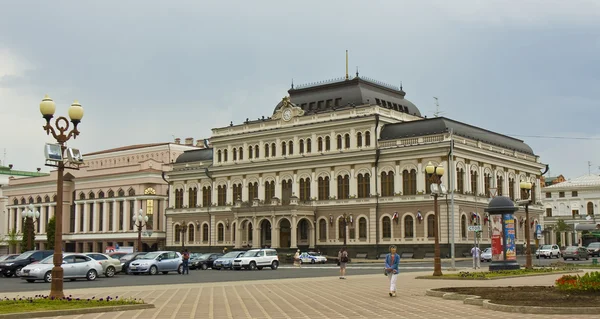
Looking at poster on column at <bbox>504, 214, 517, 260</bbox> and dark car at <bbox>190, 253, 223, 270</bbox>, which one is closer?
poster on column at <bbox>504, 214, 517, 260</bbox>

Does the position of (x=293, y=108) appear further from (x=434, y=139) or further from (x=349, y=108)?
(x=434, y=139)

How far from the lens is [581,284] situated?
2122 centimetres

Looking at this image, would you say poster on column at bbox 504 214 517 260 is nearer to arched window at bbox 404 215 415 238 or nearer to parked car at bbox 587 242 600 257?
arched window at bbox 404 215 415 238

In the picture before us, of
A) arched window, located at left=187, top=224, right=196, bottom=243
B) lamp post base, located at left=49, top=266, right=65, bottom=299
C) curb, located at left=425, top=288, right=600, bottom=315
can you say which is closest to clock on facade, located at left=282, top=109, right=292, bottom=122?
arched window, located at left=187, top=224, right=196, bottom=243

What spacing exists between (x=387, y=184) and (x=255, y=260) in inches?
→ 868

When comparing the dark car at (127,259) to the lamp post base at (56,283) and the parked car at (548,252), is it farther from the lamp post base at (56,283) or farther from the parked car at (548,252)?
the parked car at (548,252)

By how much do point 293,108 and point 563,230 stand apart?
4834cm

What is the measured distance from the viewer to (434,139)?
6938 cm

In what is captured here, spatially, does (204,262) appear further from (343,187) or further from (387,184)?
(387,184)

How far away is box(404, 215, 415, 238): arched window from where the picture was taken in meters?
70.3

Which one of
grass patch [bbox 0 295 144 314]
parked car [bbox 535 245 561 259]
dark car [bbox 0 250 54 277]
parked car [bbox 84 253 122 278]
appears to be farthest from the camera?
parked car [bbox 535 245 561 259]

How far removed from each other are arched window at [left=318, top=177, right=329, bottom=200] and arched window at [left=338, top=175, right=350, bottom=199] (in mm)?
1540

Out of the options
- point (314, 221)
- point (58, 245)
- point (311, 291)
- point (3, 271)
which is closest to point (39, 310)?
point (58, 245)

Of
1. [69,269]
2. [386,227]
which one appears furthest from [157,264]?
[386,227]
